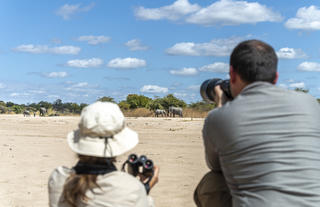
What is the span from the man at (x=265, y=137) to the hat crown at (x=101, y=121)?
2.05 ft

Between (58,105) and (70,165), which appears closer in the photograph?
(70,165)

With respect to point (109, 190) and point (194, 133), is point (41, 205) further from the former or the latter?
point (194, 133)

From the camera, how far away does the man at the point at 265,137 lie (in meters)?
2.67

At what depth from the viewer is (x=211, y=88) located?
11.7ft

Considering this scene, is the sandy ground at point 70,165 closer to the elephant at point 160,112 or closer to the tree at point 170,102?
the elephant at point 160,112

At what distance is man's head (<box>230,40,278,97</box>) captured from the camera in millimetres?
2809

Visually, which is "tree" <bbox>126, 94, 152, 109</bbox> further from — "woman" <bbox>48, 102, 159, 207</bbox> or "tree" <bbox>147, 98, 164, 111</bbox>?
"woman" <bbox>48, 102, 159, 207</bbox>

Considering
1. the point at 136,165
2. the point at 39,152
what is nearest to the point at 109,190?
the point at 136,165

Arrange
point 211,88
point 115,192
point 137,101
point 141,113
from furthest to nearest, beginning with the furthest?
point 137,101
point 141,113
point 211,88
point 115,192

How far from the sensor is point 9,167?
29.5ft

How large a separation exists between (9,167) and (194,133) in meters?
7.72

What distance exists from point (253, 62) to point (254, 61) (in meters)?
0.01

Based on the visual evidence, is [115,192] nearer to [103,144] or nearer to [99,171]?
[99,171]

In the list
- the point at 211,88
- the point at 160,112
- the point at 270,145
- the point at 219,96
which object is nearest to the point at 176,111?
the point at 160,112
